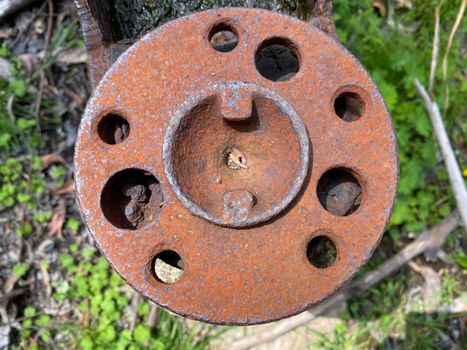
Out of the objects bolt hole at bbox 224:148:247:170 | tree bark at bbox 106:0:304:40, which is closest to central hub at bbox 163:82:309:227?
bolt hole at bbox 224:148:247:170

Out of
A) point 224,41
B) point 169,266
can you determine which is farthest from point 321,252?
point 224,41

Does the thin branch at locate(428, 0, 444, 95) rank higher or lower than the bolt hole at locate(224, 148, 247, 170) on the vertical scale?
higher

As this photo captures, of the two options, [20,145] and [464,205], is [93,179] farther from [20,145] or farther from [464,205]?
[464,205]

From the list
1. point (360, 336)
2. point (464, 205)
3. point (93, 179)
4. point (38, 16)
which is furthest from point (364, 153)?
point (38, 16)

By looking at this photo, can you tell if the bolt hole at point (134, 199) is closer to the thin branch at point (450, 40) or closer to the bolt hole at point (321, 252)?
the bolt hole at point (321, 252)

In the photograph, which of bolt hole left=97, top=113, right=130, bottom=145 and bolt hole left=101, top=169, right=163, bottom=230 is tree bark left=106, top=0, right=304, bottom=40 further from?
A: bolt hole left=101, top=169, right=163, bottom=230

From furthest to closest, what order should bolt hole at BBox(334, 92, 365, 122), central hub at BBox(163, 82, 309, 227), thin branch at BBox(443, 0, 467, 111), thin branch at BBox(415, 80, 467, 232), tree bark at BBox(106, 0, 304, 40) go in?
thin branch at BBox(443, 0, 467, 111), thin branch at BBox(415, 80, 467, 232), tree bark at BBox(106, 0, 304, 40), bolt hole at BBox(334, 92, 365, 122), central hub at BBox(163, 82, 309, 227)

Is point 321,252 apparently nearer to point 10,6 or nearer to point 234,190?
point 234,190
